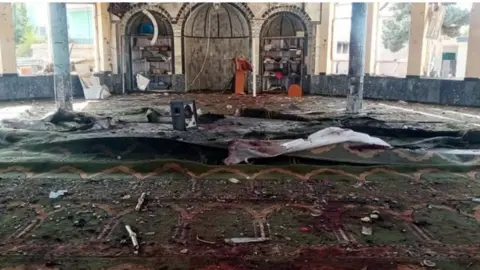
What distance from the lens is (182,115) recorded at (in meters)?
7.64

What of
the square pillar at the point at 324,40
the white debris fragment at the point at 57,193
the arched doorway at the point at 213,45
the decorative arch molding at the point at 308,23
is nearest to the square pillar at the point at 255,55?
the arched doorway at the point at 213,45

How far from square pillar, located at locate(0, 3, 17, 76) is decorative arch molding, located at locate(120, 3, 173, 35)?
3.64 metres

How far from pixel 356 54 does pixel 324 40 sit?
15.6 feet

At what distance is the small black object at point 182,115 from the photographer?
25.0 ft

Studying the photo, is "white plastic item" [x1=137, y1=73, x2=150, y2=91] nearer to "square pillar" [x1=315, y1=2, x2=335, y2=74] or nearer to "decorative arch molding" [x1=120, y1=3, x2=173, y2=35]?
"decorative arch molding" [x1=120, y1=3, x2=173, y2=35]

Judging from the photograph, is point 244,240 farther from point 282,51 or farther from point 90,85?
point 282,51

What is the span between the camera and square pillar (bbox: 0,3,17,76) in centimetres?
1245

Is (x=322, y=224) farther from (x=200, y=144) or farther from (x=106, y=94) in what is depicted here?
(x=106, y=94)

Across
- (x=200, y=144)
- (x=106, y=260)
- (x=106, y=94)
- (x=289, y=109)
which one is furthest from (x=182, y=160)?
(x=106, y=94)

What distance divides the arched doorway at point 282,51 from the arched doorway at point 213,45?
2.48 feet

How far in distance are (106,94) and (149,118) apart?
6.17 metres

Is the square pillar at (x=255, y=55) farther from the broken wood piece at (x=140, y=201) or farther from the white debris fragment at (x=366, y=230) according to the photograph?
the white debris fragment at (x=366, y=230)

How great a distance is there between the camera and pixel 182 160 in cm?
546

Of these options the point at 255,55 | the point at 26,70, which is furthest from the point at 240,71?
the point at 26,70
